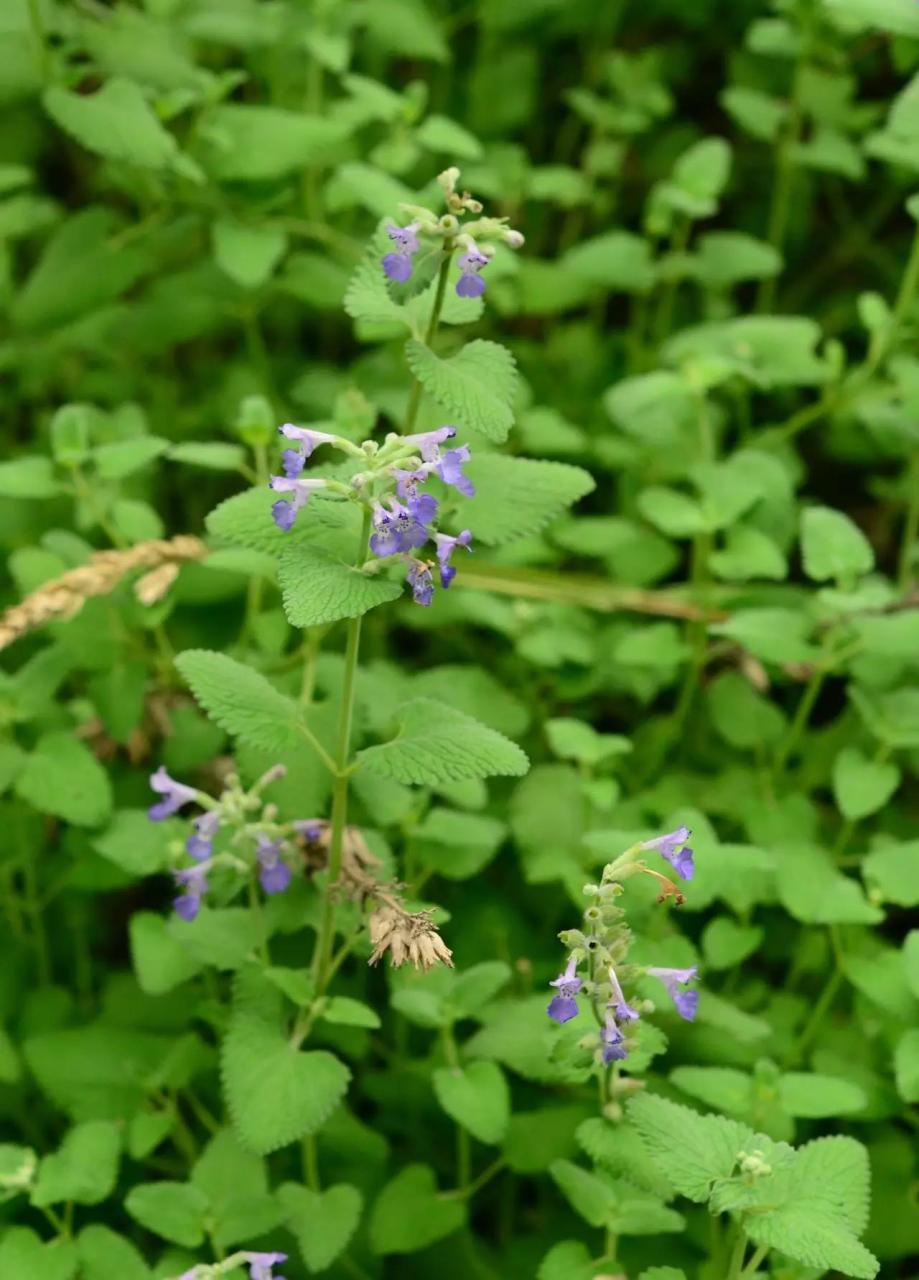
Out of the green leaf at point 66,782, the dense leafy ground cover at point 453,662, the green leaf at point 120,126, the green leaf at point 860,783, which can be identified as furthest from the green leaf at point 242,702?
the green leaf at point 120,126

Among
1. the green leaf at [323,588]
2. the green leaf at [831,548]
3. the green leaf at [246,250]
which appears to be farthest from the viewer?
the green leaf at [246,250]

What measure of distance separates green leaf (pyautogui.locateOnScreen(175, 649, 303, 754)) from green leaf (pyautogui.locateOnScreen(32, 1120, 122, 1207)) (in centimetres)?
63

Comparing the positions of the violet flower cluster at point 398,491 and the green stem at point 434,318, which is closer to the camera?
the violet flower cluster at point 398,491

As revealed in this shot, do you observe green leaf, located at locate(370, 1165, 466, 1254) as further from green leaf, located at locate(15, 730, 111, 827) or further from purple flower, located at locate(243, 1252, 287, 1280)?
green leaf, located at locate(15, 730, 111, 827)

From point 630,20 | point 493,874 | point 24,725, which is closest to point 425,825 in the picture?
point 493,874

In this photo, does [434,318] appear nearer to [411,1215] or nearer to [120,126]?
[120,126]

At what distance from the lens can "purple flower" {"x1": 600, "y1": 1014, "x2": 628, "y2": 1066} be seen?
161 centimetres

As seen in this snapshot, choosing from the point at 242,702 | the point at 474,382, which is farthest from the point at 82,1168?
the point at 474,382

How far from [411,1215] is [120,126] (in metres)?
1.78

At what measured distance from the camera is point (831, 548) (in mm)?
2459

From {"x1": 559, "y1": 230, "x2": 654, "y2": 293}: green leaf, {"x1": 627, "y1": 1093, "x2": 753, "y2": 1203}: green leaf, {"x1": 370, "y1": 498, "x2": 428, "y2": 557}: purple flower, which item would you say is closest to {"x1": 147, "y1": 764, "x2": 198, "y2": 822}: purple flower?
{"x1": 370, "y1": 498, "x2": 428, "y2": 557}: purple flower

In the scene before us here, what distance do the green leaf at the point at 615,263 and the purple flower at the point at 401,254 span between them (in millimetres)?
1483

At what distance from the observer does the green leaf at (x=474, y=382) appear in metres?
1.64

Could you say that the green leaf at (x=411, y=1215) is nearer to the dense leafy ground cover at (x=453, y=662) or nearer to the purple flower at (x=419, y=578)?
the dense leafy ground cover at (x=453, y=662)
